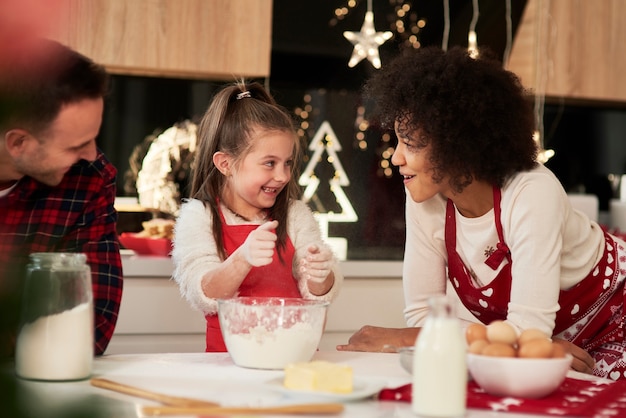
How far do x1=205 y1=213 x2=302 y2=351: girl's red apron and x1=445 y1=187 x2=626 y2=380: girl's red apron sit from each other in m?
0.36

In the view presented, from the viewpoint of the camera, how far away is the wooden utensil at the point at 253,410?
0.81 meters

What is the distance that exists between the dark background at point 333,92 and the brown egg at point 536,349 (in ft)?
6.76

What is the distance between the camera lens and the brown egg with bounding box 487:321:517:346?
38.9 inches

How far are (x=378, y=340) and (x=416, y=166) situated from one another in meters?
0.37

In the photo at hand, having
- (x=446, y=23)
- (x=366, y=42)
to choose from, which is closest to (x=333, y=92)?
(x=366, y=42)

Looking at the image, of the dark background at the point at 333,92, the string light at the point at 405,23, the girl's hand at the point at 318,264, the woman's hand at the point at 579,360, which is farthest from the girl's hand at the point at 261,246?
the string light at the point at 405,23

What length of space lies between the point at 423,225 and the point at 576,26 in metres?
1.86

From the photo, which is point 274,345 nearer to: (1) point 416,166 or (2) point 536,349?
(2) point 536,349

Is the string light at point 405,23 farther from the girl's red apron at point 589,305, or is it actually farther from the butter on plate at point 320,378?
the butter on plate at point 320,378

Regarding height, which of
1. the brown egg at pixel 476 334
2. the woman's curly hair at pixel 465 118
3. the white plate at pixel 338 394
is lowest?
the white plate at pixel 338 394

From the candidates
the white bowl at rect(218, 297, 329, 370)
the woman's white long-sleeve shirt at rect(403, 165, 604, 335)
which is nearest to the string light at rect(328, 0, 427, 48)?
the woman's white long-sleeve shirt at rect(403, 165, 604, 335)

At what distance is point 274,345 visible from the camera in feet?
3.65

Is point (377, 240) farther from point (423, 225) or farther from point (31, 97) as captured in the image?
point (31, 97)

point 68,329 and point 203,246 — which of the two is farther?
point 203,246
